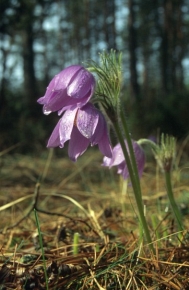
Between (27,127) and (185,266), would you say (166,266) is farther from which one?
(27,127)

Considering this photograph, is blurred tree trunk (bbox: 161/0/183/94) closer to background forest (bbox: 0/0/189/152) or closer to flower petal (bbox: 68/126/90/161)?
background forest (bbox: 0/0/189/152)

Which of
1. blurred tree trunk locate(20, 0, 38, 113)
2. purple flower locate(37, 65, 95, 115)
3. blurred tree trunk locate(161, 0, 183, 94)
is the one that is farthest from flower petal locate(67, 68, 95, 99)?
blurred tree trunk locate(161, 0, 183, 94)

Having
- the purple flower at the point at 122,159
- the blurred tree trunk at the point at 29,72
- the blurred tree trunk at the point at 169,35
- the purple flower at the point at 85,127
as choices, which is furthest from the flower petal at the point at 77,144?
the blurred tree trunk at the point at 169,35

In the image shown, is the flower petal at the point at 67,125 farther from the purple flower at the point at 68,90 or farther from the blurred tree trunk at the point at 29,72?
the blurred tree trunk at the point at 29,72

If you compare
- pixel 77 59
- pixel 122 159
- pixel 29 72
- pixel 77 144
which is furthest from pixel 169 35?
pixel 77 144

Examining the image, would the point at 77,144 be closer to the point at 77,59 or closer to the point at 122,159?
the point at 122,159
